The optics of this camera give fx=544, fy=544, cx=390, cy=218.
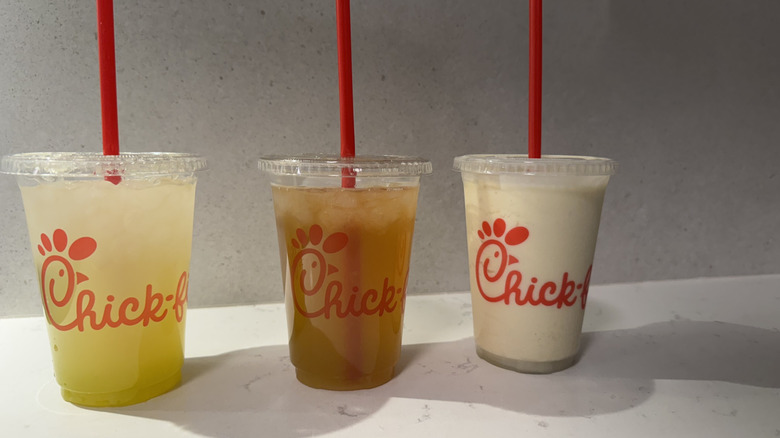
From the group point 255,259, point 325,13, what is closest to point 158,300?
point 255,259

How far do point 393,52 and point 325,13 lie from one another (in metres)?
0.15

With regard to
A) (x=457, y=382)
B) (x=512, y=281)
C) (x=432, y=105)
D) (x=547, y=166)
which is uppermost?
(x=432, y=105)

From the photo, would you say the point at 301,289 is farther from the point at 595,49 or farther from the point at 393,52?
the point at 595,49

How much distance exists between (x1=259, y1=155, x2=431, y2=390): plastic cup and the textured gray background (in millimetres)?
328

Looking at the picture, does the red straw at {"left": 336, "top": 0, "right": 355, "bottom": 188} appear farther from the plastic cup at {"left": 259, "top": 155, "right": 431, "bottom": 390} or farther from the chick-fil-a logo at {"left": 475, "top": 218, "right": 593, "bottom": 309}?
the chick-fil-a logo at {"left": 475, "top": 218, "right": 593, "bottom": 309}

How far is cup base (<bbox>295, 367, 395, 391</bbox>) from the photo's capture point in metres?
0.76

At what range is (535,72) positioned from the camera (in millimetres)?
811

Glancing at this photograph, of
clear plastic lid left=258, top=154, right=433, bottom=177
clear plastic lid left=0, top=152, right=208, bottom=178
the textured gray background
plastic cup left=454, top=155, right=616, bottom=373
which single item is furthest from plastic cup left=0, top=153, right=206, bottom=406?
plastic cup left=454, top=155, right=616, bottom=373

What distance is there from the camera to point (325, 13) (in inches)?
39.8

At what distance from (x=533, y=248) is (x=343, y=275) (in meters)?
0.27

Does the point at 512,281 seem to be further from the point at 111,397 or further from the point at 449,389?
the point at 111,397

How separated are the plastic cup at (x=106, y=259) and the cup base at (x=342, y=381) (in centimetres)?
20

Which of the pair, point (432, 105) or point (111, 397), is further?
point (432, 105)

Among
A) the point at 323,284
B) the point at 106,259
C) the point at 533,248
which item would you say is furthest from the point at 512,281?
the point at 106,259
